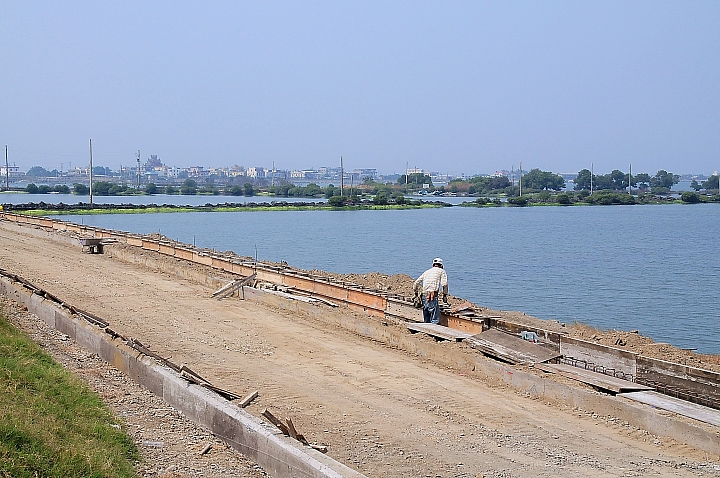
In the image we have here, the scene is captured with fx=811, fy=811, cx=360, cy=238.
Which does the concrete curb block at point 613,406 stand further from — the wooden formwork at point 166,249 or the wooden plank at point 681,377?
the wooden formwork at point 166,249

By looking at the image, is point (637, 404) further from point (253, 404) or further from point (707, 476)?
point (253, 404)

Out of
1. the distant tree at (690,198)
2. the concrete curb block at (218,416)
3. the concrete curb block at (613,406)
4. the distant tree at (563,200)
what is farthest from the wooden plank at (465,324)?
the distant tree at (690,198)

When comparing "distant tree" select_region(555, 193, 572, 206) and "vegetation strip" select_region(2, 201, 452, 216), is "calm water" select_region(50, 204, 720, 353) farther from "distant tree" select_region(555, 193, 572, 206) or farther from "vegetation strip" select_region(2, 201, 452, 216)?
"distant tree" select_region(555, 193, 572, 206)

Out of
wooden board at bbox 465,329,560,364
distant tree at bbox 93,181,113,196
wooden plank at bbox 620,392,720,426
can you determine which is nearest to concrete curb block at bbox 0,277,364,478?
wooden plank at bbox 620,392,720,426

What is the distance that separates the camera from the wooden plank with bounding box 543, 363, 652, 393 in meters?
10.5

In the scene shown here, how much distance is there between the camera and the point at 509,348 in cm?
1268

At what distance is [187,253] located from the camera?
88.2 ft

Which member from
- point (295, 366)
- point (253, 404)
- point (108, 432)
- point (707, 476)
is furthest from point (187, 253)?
point (707, 476)

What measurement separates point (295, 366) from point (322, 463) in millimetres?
5596

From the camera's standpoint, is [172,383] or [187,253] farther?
[187,253]

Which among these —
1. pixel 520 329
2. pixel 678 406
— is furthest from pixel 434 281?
pixel 678 406

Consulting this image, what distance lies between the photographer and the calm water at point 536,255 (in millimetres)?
26906

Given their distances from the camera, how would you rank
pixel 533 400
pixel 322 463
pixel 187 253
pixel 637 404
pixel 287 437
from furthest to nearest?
pixel 187 253 → pixel 533 400 → pixel 637 404 → pixel 287 437 → pixel 322 463

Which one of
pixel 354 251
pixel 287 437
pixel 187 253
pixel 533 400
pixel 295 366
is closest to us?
pixel 287 437
